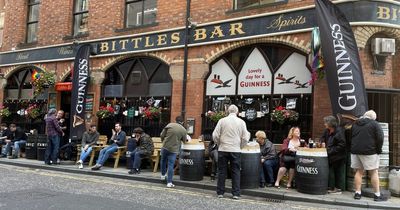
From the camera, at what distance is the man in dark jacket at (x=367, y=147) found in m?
8.00

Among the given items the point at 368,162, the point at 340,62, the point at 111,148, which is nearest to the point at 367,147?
the point at 368,162

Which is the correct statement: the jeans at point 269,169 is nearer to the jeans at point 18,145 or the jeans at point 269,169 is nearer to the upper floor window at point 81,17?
the upper floor window at point 81,17

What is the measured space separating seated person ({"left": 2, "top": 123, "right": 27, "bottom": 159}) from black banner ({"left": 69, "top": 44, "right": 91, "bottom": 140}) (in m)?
2.35

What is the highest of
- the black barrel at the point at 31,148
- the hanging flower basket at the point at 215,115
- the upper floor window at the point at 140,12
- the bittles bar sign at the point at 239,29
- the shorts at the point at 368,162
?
the upper floor window at the point at 140,12

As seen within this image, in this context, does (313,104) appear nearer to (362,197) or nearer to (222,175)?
(362,197)

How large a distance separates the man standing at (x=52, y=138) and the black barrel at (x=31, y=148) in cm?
162

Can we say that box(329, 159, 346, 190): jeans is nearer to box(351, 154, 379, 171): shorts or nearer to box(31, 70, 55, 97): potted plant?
box(351, 154, 379, 171): shorts

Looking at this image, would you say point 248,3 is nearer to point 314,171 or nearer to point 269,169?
point 269,169

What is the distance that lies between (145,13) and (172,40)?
189 cm

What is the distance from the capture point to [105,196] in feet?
26.2

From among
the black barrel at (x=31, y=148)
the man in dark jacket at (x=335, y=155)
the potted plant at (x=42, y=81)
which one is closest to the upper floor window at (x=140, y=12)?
the potted plant at (x=42, y=81)

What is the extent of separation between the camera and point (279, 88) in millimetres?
10844

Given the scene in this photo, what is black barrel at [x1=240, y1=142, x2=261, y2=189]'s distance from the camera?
29.2ft

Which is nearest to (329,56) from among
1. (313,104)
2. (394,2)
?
(313,104)
